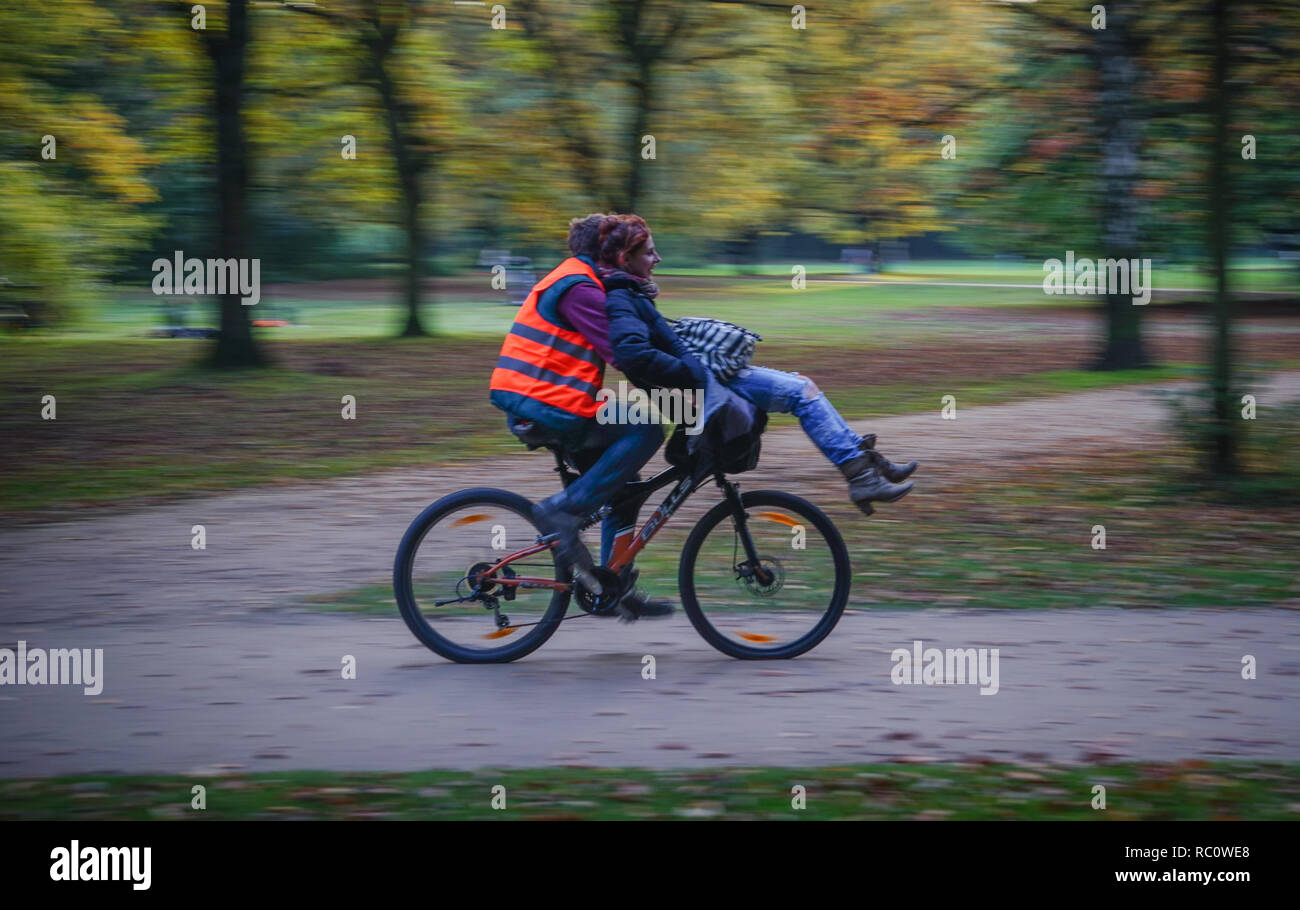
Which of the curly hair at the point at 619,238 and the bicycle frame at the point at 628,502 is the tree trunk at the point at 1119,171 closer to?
the curly hair at the point at 619,238

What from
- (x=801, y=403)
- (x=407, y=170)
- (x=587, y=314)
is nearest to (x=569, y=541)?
(x=587, y=314)

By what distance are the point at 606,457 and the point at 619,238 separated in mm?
948

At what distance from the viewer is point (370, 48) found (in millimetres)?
22391

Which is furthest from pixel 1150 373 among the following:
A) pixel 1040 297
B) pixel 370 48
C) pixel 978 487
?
pixel 1040 297

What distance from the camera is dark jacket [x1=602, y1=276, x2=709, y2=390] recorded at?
241 inches

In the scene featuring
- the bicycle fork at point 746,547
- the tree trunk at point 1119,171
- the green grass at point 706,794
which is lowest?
the green grass at point 706,794

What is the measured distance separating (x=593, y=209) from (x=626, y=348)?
60.0ft

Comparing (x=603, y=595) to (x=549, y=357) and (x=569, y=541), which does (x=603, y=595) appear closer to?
(x=569, y=541)

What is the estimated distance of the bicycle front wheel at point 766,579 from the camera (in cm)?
652

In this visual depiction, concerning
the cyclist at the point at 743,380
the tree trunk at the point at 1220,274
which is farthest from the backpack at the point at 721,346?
the tree trunk at the point at 1220,274

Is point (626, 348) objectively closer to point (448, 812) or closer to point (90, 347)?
point (448, 812)

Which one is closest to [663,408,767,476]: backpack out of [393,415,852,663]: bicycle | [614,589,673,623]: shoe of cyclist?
[393,415,852,663]: bicycle

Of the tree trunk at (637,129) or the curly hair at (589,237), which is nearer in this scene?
the curly hair at (589,237)

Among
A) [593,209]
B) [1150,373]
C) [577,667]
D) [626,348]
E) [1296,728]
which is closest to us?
[1296,728]
